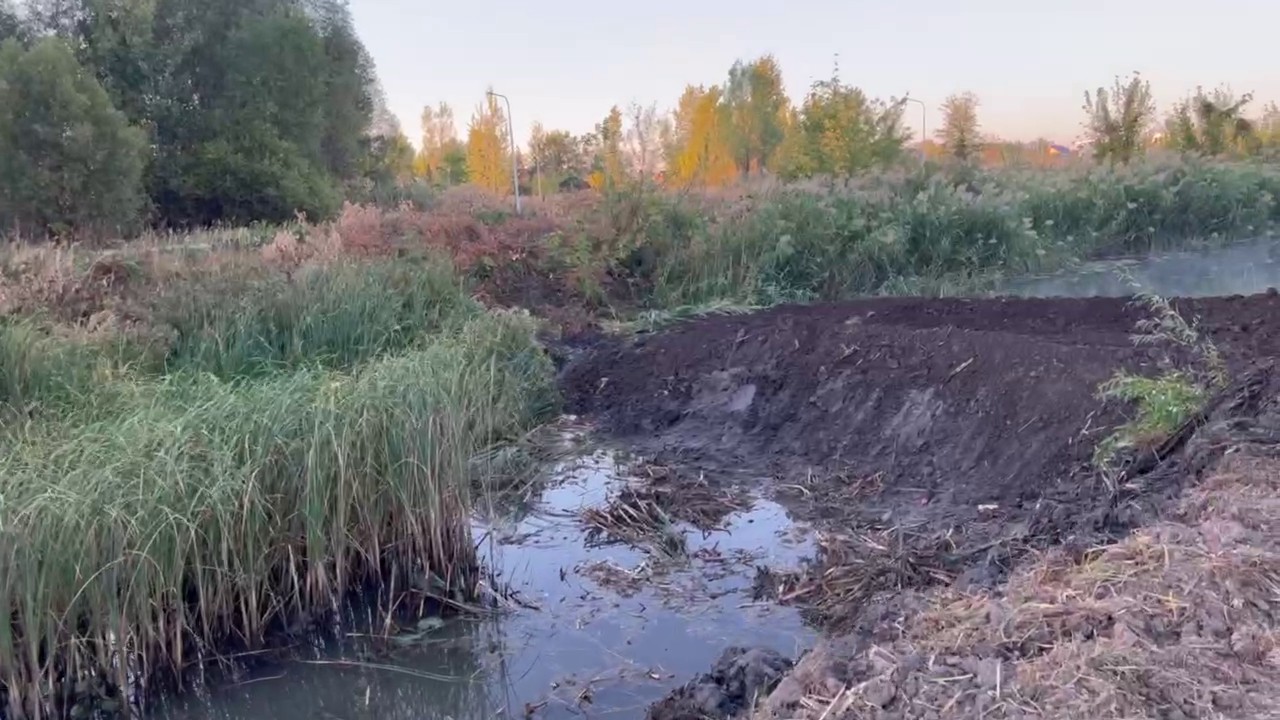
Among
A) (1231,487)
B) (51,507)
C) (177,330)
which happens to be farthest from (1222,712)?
(177,330)

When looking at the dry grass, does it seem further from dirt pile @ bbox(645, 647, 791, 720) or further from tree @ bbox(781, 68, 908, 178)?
tree @ bbox(781, 68, 908, 178)

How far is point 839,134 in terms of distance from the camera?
24969 mm

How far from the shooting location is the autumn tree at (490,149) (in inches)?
1567

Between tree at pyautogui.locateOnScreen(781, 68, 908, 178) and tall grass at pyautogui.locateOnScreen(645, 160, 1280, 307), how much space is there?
426 centimetres

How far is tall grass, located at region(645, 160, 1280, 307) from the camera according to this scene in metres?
14.0

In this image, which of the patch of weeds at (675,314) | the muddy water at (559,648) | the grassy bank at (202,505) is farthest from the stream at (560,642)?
the patch of weeds at (675,314)

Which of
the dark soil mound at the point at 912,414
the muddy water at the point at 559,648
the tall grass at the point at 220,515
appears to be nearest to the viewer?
the tall grass at the point at 220,515

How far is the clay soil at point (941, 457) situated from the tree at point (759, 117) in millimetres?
21277

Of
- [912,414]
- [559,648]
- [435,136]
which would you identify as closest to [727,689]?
[559,648]

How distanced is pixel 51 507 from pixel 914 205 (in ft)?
44.1

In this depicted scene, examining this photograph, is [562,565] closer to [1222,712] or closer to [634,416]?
[634,416]

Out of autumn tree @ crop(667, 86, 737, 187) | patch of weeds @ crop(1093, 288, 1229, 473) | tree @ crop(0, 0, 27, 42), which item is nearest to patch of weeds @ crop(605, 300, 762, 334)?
patch of weeds @ crop(1093, 288, 1229, 473)

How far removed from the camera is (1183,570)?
11.6 feet

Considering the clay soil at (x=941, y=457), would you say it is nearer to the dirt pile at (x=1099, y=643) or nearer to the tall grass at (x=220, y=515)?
the dirt pile at (x=1099, y=643)
